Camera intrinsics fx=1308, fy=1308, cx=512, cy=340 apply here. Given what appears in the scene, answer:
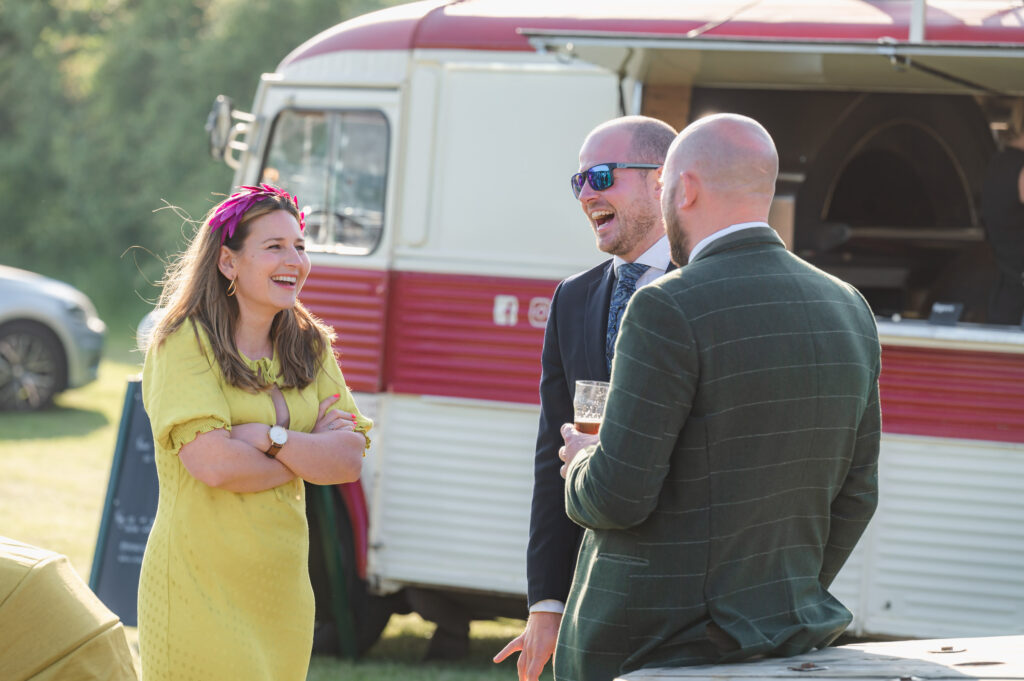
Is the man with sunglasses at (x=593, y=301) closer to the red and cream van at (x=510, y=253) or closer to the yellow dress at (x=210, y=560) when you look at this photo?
the yellow dress at (x=210, y=560)

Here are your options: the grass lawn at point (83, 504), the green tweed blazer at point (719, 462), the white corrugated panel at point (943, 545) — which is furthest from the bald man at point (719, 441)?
the grass lawn at point (83, 504)

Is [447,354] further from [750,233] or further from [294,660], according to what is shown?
[750,233]

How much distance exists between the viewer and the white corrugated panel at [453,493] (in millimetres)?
5723

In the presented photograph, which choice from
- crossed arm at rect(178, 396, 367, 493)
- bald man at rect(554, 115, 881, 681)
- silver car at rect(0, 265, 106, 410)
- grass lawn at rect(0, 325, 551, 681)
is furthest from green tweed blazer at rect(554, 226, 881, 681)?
silver car at rect(0, 265, 106, 410)

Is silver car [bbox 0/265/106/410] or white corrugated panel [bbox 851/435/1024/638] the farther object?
silver car [bbox 0/265/106/410]

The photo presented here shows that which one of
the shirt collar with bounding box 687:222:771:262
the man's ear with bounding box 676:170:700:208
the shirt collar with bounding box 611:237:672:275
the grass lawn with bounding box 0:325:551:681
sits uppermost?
the man's ear with bounding box 676:170:700:208

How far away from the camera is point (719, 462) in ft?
7.45

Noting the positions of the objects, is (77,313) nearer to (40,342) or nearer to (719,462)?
(40,342)

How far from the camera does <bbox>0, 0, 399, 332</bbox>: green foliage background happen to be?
2252cm

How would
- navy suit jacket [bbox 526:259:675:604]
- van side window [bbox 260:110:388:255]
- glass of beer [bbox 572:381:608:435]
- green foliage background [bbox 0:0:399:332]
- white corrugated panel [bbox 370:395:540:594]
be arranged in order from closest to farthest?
glass of beer [bbox 572:381:608:435]
navy suit jacket [bbox 526:259:675:604]
white corrugated panel [bbox 370:395:540:594]
van side window [bbox 260:110:388:255]
green foliage background [bbox 0:0:399:332]

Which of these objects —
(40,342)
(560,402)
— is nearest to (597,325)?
(560,402)

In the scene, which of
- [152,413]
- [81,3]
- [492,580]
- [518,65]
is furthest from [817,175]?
[81,3]

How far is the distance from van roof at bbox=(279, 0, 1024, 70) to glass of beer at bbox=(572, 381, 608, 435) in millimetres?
2691

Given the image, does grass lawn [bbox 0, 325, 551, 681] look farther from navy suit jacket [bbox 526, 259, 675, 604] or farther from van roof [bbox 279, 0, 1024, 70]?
navy suit jacket [bbox 526, 259, 675, 604]
